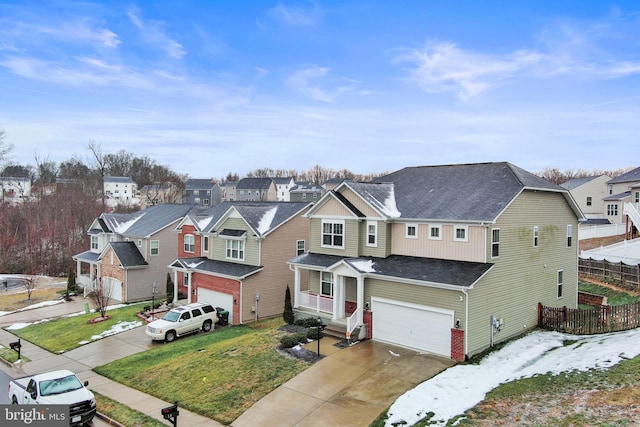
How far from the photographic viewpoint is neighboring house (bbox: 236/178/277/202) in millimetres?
112000

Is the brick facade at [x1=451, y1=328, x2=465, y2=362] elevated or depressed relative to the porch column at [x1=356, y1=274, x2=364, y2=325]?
depressed

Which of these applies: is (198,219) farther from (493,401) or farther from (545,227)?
(493,401)

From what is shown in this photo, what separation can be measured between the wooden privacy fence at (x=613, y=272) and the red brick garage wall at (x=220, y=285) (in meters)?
23.4

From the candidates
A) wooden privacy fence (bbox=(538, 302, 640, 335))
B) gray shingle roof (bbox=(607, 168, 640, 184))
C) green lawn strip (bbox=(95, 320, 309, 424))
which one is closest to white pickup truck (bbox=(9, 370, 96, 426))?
green lawn strip (bbox=(95, 320, 309, 424))

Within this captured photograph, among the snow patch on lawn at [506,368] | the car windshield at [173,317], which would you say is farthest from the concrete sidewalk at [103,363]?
the snow patch on lawn at [506,368]

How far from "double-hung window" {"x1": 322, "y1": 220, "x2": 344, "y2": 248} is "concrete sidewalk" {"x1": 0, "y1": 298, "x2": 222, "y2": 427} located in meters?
10.7

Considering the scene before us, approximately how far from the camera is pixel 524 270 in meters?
20.8

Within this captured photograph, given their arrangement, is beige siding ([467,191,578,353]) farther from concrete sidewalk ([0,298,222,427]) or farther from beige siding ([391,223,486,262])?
concrete sidewalk ([0,298,222,427])

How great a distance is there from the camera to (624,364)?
1377 cm

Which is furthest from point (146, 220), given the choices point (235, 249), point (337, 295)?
point (337, 295)

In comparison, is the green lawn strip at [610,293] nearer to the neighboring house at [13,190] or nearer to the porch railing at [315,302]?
the porch railing at [315,302]

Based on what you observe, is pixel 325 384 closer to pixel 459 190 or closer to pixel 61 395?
pixel 61 395

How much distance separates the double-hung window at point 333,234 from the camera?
23.8 metres

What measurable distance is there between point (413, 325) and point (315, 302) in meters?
6.48
